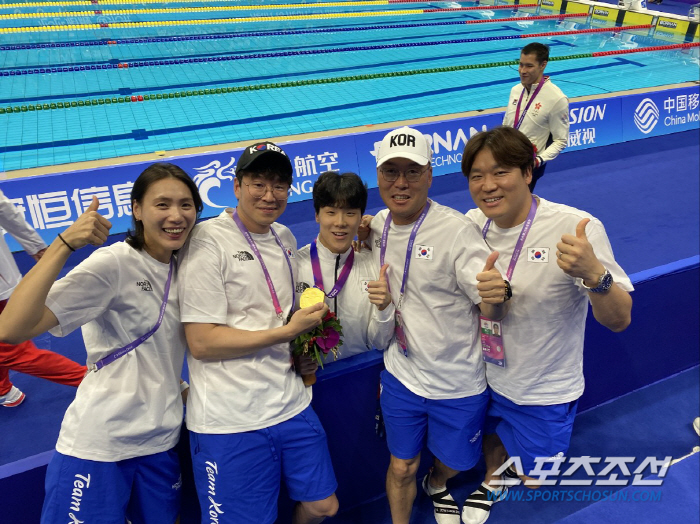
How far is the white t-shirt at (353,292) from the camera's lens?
2.18 meters

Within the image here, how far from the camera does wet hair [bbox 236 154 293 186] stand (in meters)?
1.92

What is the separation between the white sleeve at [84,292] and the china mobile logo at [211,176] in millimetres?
3658

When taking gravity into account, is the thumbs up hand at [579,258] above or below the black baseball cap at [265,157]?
below

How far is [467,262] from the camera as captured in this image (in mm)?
1964

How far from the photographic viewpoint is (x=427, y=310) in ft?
6.82

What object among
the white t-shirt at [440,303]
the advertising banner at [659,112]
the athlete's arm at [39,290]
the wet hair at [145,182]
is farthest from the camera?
the advertising banner at [659,112]

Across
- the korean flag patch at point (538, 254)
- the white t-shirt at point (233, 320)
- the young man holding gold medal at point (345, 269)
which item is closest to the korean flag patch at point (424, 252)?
the young man holding gold medal at point (345, 269)

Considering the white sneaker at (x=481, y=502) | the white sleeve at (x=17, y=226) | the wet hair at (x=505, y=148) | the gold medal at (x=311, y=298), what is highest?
the wet hair at (x=505, y=148)

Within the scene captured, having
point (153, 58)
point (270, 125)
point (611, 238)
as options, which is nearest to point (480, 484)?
point (611, 238)

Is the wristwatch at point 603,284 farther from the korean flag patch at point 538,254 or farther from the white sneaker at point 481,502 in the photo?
the white sneaker at point 481,502

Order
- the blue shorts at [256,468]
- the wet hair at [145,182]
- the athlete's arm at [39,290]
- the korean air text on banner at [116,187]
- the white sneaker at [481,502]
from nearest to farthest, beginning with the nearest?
1. the athlete's arm at [39,290]
2. the wet hair at [145,182]
3. the blue shorts at [256,468]
4. the white sneaker at [481,502]
5. the korean air text on banner at [116,187]

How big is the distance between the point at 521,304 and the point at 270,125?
599 cm

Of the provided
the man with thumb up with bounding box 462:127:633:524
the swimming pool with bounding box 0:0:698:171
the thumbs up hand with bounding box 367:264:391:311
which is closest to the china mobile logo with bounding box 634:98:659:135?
the swimming pool with bounding box 0:0:698:171

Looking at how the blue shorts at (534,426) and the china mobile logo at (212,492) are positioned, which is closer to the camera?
the china mobile logo at (212,492)
